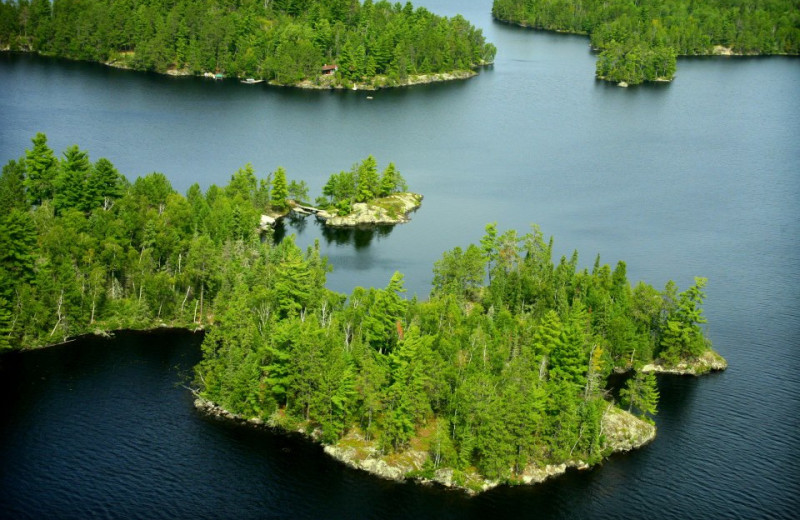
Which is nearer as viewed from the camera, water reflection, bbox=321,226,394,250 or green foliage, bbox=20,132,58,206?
green foliage, bbox=20,132,58,206

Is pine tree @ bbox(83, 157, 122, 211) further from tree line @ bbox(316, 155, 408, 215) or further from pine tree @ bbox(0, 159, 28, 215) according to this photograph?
tree line @ bbox(316, 155, 408, 215)

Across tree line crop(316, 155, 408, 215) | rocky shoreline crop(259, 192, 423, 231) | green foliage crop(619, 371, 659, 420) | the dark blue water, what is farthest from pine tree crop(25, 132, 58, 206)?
green foliage crop(619, 371, 659, 420)

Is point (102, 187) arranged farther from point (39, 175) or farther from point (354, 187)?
point (354, 187)

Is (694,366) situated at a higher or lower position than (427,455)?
higher

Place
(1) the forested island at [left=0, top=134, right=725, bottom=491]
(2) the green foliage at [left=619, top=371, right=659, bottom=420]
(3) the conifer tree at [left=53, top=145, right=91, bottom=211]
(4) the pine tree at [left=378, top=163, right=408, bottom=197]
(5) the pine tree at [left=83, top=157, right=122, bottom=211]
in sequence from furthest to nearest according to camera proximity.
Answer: (4) the pine tree at [left=378, top=163, right=408, bottom=197]
(5) the pine tree at [left=83, top=157, right=122, bottom=211]
(3) the conifer tree at [left=53, top=145, right=91, bottom=211]
(2) the green foliage at [left=619, top=371, right=659, bottom=420]
(1) the forested island at [left=0, top=134, right=725, bottom=491]

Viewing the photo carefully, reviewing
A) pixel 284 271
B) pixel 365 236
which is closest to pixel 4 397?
pixel 284 271

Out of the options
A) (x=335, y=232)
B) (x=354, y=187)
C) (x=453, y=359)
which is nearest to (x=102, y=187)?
(x=335, y=232)
